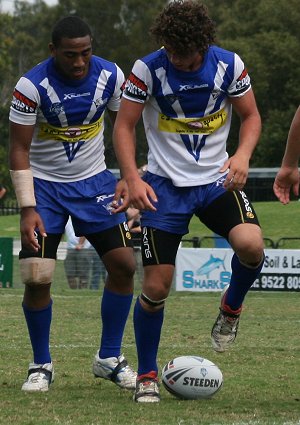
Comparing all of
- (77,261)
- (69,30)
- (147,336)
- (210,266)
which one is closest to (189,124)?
(69,30)

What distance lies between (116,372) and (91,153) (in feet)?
5.04

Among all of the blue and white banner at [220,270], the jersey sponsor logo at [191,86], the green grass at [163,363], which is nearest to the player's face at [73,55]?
the jersey sponsor logo at [191,86]

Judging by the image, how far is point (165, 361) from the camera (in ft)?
29.8

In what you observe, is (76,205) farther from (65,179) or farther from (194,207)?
(194,207)

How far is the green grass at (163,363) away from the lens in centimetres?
629

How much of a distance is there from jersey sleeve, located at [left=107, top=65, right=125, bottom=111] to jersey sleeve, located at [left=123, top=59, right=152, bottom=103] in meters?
0.69

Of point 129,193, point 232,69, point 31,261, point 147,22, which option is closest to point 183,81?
point 232,69

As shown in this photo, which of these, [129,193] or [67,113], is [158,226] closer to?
[129,193]

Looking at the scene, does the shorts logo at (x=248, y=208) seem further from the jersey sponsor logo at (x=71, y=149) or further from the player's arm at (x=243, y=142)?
the jersey sponsor logo at (x=71, y=149)

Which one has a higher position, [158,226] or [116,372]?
[158,226]

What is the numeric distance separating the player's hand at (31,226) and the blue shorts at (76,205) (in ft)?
0.55

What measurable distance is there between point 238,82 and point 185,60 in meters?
0.42

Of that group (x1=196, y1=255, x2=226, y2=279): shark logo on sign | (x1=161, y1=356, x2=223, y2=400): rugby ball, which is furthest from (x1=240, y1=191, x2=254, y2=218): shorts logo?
(x1=196, y1=255, x2=226, y2=279): shark logo on sign

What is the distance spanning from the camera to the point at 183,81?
6898mm
